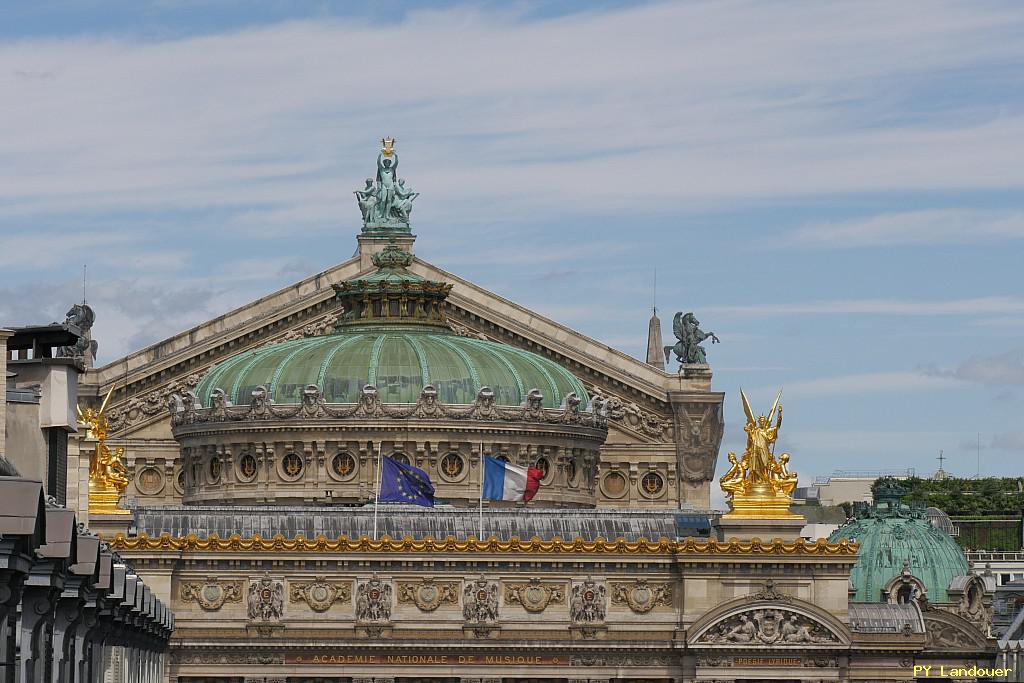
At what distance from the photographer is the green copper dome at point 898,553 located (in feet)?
467

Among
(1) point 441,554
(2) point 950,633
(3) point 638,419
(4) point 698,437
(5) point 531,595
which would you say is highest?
(3) point 638,419

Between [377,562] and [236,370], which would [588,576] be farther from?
[236,370]

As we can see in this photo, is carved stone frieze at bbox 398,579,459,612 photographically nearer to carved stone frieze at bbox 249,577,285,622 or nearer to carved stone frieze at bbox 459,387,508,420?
carved stone frieze at bbox 249,577,285,622

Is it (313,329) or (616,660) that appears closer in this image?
(616,660)

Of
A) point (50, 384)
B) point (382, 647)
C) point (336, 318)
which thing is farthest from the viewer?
point (336, 318)

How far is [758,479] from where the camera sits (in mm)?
A: 124750

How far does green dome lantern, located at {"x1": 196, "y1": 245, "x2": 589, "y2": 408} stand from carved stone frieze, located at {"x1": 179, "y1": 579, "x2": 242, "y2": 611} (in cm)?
2155

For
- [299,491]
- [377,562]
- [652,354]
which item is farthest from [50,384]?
[652,354]

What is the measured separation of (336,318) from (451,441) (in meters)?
31.9

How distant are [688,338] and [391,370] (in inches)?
1276

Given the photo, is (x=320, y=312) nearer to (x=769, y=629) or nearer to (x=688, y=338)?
(x=688, y=338)

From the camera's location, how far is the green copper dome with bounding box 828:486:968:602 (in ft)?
467

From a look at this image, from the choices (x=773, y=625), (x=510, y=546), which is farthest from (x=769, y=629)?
(x=510, y=546)

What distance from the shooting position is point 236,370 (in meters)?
146
